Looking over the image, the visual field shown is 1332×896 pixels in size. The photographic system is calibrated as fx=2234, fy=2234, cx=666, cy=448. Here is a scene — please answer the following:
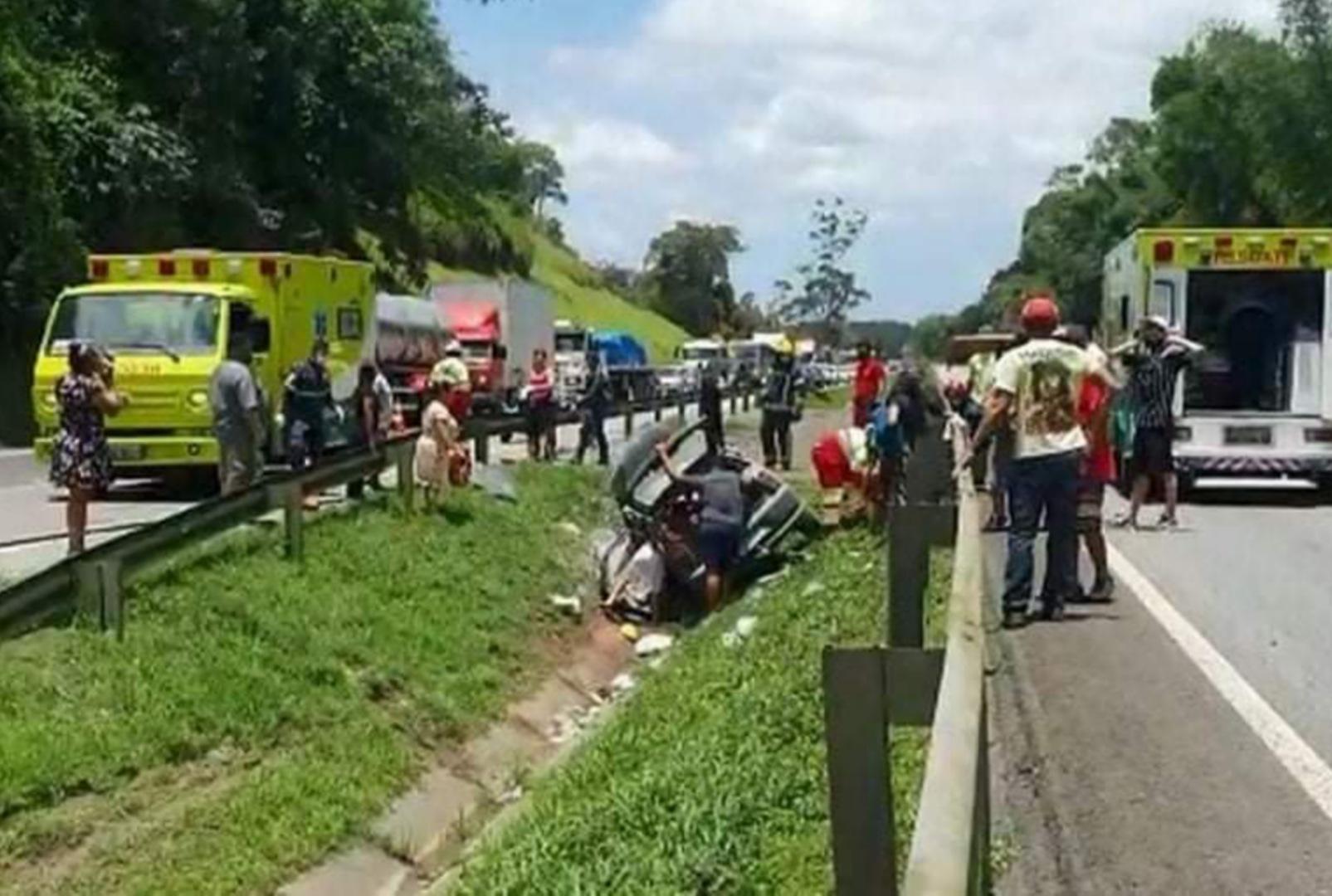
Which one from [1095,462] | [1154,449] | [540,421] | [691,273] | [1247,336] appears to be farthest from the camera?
[691,273]

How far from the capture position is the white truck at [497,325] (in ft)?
164

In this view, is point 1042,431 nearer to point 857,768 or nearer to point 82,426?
point 82,426

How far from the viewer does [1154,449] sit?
63.7 feet

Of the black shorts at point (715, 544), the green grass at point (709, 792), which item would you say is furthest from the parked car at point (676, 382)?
the green grass at point (709, 792)

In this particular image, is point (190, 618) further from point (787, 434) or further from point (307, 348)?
point (787, 434)

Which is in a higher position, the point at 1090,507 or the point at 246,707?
the point at 1090,507

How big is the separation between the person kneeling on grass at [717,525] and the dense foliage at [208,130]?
53.9ft

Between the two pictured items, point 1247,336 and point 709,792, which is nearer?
point 709,792

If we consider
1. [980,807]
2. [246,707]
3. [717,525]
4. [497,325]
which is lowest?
[246,707]

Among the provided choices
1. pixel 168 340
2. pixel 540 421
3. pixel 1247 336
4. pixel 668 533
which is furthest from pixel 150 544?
pixel 540 421

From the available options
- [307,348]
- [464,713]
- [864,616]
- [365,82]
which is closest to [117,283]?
[307,348]

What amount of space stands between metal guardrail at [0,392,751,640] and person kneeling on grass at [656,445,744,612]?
8.96 ft

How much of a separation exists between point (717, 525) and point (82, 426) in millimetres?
6856

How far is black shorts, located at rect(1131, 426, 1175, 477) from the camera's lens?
63.4ft
